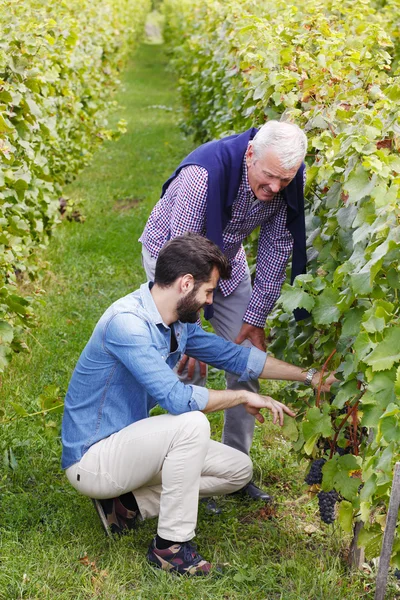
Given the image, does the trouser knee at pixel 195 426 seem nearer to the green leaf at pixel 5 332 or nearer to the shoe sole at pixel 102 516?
the shoe sole at pixel 102 516

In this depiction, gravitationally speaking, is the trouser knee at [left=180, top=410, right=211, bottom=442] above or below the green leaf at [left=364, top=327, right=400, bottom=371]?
below

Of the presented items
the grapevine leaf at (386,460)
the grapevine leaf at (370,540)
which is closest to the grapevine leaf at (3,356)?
the grapevine leaf at (370,540)

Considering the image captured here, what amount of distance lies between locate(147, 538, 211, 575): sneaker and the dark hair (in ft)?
3.42

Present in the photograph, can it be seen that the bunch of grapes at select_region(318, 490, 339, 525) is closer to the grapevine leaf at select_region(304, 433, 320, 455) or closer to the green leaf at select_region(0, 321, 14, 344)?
the grapevine leaf at select_region(304, 433, 320, 455)

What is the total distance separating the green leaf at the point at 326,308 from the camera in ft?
9.91

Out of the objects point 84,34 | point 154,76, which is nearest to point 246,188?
point 84,34

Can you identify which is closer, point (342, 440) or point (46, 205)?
point (342, 440)

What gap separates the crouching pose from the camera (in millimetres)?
3311

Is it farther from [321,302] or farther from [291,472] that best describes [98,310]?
[321,302]

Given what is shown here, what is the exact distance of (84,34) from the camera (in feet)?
33.8

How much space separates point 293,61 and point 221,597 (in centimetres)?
264

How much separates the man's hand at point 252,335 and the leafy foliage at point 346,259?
75mm

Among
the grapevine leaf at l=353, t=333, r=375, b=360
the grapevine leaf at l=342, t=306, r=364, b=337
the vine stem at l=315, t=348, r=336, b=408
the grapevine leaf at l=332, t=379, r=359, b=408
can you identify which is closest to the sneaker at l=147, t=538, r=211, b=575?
the vine stem at l=315, t=348, r=336, b=408

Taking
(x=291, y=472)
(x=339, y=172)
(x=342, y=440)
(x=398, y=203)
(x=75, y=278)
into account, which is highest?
(x=398, y=203)
